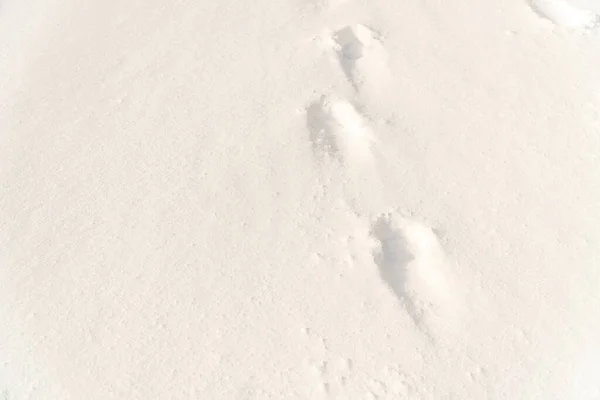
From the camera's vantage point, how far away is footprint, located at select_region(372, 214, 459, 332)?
4.12 ft

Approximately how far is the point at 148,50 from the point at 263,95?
0.36 metres

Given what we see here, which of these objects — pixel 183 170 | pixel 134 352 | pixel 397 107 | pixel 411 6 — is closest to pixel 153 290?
pixel 134 352

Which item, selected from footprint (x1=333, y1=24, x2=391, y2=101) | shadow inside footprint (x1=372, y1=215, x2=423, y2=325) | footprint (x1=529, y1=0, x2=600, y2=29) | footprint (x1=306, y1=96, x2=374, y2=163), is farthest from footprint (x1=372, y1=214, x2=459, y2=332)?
footprint (x1=529, y1=0, x2=600, y2=29)

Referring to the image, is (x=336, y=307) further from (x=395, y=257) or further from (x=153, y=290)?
(x=153, y=290)

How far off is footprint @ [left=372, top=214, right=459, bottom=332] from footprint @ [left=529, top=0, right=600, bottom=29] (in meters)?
0.83

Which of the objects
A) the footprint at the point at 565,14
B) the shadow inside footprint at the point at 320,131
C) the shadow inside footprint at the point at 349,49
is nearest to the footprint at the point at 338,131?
the shadow inside footprint at the point at 320,131

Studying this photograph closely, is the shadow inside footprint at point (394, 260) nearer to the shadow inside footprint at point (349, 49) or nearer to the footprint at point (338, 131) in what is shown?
the footprint at point (338, 131)

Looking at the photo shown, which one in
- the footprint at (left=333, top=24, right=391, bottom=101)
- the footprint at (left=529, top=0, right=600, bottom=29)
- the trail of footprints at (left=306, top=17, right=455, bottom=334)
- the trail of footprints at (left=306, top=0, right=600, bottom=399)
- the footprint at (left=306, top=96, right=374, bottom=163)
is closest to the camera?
the trail of footprints at (left=306, top=0, right=600, bottom=399)

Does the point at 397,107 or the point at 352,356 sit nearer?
the point at 352,356

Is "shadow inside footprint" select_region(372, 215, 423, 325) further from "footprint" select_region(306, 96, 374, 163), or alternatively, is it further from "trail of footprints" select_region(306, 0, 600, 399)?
"footprint" select_region(306, 96, 374, 163)

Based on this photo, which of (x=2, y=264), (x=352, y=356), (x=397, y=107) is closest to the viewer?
(x=352, y=356)

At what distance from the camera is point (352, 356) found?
3.91ft

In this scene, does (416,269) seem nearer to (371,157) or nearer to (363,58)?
(371,157)

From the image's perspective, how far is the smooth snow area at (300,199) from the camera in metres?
1.19
